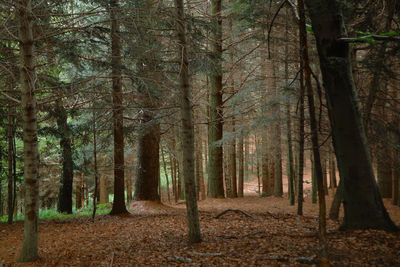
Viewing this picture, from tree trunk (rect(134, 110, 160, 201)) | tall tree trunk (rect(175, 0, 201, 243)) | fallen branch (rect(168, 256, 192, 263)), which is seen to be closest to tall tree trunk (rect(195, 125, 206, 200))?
tree trunk (rect(134, 110, 160, 201))

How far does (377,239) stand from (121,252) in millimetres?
4175

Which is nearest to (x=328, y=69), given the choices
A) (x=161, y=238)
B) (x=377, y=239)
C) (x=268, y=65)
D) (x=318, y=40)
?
(x=318, y=40)

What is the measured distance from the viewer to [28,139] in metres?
4.71

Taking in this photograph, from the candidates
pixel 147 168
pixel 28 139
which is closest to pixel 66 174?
pixel 147 168

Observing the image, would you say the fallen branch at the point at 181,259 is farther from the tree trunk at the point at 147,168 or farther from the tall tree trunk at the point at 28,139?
the tree trunk at the point at 147,168

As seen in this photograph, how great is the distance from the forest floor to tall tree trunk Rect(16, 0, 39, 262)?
369mm

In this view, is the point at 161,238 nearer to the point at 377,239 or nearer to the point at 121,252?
the point at 121,252

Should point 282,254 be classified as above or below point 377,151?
below

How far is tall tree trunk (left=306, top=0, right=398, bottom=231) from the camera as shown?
167 inches

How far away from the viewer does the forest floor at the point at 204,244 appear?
3785mm

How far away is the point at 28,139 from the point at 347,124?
5.15 m

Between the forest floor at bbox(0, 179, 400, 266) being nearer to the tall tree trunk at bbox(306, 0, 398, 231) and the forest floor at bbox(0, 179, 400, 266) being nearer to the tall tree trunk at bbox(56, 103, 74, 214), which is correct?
the tall tree trunk at bbox(306, 0, 398, 231)

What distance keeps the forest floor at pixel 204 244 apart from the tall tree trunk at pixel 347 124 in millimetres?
315

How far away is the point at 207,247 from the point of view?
500cm
